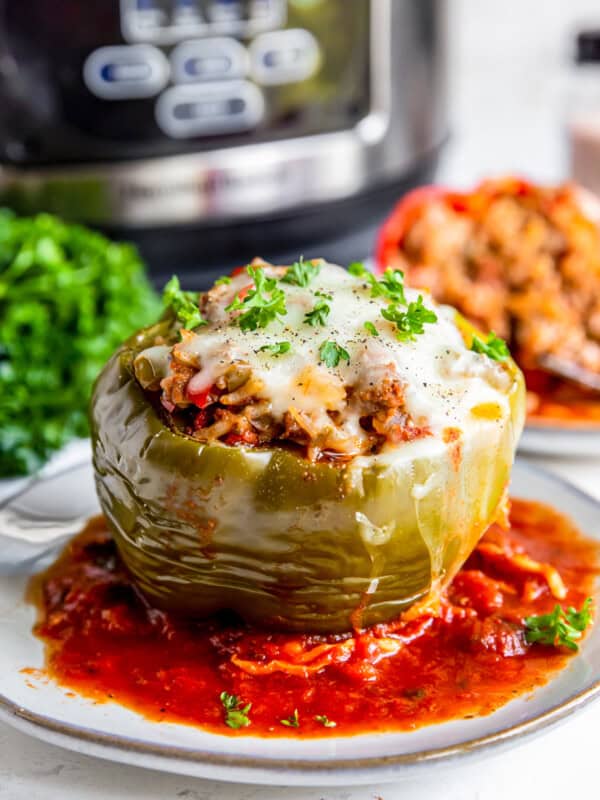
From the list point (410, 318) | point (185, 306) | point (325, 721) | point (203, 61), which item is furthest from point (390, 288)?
point (203, 61)

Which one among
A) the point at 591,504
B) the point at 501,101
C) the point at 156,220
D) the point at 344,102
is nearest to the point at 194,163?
the point at 156,220

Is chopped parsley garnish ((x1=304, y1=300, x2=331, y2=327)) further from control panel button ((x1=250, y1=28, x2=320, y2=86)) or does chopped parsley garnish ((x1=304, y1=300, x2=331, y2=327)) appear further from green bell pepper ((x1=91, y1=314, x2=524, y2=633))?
control panel button ((x1=250, y1=28, x2=320, y2=86))

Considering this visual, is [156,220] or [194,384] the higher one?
[194,384]

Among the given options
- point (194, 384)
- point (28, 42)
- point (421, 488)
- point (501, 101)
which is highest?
point (28, 42)

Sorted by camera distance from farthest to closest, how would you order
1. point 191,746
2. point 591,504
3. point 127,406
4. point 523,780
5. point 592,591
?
point 591,504
point 592,591
point 127,406
point 523,780
point 191,746

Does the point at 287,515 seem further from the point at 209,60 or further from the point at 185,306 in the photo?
the point at 209,60

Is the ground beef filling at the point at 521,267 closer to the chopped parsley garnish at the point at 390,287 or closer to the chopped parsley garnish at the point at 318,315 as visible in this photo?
the chopped parsley garnish at the point at 390,287

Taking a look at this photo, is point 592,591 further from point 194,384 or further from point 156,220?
point 156,220

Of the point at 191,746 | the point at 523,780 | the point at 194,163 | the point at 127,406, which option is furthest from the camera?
the point at 194,163

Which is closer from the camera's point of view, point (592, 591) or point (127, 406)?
point (127, 406)
